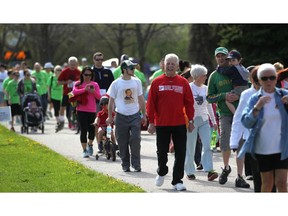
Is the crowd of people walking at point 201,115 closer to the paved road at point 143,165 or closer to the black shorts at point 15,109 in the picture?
the paved road at point 143,165

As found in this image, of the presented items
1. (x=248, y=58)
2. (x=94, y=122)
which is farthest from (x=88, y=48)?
(x=94, y=122)

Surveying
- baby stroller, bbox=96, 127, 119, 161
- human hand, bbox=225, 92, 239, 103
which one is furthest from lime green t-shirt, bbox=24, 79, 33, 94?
human hand, bbox=225, 92, 239, 103

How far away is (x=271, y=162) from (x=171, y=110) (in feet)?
11.0

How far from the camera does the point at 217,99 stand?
14.8 m

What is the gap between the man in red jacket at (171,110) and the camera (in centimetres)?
1378

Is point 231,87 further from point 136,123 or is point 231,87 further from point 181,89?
point 136,123

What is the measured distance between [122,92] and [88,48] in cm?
5771

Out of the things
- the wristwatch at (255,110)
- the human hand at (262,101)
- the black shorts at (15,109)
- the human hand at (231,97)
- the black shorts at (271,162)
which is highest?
the human hand at (262,101)

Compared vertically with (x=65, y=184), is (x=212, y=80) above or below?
above

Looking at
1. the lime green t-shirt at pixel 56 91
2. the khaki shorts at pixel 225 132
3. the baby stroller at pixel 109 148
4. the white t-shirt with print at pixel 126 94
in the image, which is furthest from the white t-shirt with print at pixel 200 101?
the lime green t-shirt at pixel 56 91

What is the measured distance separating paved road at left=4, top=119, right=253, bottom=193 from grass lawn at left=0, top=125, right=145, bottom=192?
40 cm

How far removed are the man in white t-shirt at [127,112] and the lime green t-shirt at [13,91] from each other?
13086 millimetres

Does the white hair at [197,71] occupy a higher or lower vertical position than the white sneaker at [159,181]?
higher
